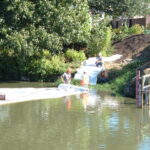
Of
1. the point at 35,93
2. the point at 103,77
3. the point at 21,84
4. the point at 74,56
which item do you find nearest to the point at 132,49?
the point at 74,56

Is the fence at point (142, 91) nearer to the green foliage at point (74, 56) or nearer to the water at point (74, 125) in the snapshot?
the water at point (74, 125)

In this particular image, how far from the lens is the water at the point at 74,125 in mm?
17969

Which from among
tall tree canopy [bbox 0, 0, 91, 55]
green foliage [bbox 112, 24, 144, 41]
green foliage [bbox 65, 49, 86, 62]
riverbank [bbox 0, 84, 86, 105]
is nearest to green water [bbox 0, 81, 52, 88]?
tall tree canopy [bbox 0, 0, 91, 55]

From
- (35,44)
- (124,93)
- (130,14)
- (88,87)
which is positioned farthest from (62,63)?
(130,14)

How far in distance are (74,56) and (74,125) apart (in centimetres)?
2114

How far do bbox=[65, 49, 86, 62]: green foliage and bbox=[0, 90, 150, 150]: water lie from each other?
43.6ft

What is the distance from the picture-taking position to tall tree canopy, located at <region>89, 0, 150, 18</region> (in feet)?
174

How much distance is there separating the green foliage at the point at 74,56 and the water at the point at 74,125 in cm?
1328

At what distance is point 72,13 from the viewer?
39.3 m

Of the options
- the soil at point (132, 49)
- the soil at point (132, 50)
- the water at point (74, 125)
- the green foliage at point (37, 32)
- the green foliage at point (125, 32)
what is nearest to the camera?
the water at point (74, 125)

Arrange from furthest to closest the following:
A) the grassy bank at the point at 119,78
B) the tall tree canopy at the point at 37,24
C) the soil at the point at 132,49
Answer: the soil at the point at 132,49
the tall tree canopy at the point at 37,24
the grassy bank at the point at 119,78

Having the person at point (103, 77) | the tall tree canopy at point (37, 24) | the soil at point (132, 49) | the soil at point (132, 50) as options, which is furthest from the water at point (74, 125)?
the soil at point (132, 49)

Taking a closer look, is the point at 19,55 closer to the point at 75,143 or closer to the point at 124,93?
the point at 124,93

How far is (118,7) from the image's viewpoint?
53.7 meters
